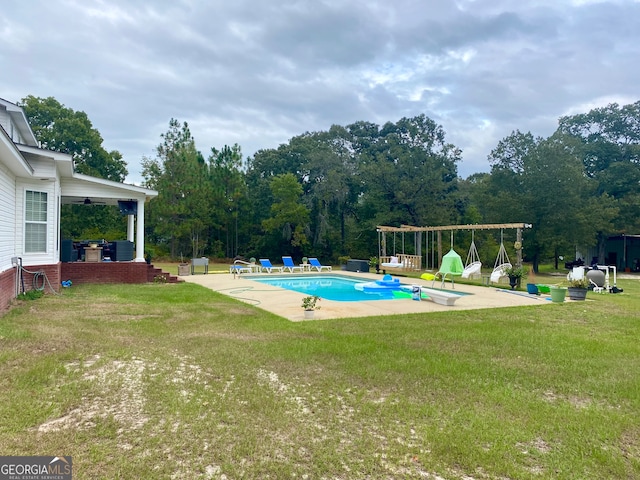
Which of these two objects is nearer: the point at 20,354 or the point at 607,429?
the point at 607,429

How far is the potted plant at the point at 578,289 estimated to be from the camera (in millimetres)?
10406

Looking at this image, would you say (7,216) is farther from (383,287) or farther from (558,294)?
(558,294)

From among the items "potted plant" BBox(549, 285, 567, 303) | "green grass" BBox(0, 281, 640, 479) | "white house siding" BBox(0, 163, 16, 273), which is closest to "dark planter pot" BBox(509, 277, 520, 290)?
"potted plant" BBox(549, 285, 567, 303)

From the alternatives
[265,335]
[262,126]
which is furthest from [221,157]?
[265,335]

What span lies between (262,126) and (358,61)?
9650mm

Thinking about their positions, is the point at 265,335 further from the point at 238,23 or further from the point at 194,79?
the point at 194,79

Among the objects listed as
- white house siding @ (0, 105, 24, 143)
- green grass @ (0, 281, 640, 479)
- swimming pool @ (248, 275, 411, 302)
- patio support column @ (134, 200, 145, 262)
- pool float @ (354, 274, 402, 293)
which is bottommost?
swimming pool @ (248, 275, 411, 302)

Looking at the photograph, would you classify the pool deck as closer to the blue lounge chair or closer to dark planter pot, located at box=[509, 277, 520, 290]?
dark planter pot, located at box=[509, 277, 520, 290]

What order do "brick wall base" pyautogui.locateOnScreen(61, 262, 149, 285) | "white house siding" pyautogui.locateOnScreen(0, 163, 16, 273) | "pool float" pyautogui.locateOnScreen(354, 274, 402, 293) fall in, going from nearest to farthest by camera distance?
"white house siding" pyautogui.locateOnScreen(0, 163, 16, 273) → "brick wall base" pyautogui.locateOnScreen(61, 262, 149, 285) → "pool float" pyautogui.locateOnScreen(354, 274, 402, 293)

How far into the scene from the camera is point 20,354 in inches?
174

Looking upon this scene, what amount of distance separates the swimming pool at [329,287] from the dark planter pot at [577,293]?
4.10m

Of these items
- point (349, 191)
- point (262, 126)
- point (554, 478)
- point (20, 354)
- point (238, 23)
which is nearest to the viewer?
point (554, 478)

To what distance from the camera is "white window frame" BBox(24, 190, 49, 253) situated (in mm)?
9320

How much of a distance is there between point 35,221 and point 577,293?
1339 cm
